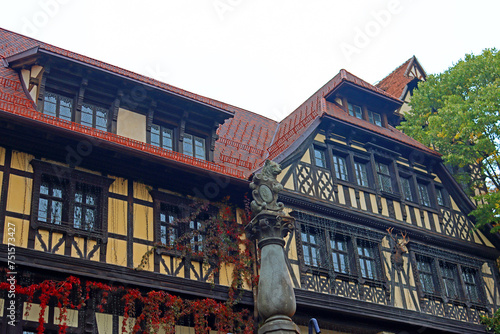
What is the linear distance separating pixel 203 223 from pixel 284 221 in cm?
503

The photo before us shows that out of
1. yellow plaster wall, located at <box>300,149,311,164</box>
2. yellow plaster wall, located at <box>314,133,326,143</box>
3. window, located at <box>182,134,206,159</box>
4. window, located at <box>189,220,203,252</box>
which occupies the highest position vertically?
yellow plaster wall, located at <box>314,133,326,143</box>

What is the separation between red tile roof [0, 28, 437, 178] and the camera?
1535 centimetres

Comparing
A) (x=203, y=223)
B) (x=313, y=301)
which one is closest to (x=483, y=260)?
(x=313, y=301)

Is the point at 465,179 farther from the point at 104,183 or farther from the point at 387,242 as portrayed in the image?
the point at 104,183

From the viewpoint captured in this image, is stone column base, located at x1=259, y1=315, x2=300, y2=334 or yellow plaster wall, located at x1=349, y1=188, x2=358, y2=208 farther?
yellow plaster wall, located at x1=349, y1=188, x2=358, y2=208

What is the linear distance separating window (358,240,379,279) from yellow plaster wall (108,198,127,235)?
7382 millimetres

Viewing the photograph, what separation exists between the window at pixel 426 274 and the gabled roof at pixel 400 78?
8.68 metres

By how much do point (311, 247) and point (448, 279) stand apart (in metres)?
5.70

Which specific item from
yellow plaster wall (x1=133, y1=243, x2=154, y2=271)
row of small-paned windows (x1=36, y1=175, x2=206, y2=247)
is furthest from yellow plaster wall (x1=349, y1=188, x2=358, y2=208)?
yellow plaster wall (x1=133, y1=243, x2=154, y2=271)

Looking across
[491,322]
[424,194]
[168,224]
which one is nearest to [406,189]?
[424,194]

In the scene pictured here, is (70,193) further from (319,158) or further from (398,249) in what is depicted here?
(398,249)

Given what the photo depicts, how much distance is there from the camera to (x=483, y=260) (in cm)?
2297

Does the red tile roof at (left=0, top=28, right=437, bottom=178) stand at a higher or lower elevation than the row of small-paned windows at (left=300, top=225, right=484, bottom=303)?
higher

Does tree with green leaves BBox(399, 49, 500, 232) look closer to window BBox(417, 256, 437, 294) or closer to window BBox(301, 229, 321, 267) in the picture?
window BBox(417, 256, 437, 294)
